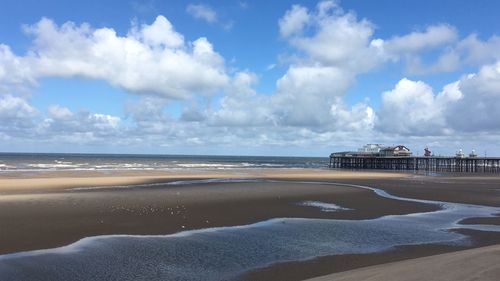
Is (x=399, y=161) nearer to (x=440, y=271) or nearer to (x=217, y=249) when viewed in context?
(x=217, y=249)

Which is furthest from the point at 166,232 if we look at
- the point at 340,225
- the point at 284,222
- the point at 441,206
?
the point at 441,206

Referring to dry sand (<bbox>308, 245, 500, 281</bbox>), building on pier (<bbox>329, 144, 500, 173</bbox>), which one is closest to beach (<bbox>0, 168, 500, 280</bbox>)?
dry sand (<bbox>308, 245, 500, 281</bbox>)

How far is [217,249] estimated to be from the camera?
42.9 feet

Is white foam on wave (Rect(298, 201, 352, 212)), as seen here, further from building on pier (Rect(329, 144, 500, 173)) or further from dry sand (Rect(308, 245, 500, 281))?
building on pier (Rect(329, 144, 500, 173))

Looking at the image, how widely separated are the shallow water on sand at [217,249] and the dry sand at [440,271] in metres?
2.77

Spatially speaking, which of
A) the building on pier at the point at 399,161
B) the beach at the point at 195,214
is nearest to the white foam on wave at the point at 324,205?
the beach at the point at 195,214

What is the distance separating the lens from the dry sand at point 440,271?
820 centimetres

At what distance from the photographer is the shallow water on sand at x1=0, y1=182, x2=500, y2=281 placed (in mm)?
10547

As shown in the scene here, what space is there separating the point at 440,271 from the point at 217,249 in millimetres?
6518

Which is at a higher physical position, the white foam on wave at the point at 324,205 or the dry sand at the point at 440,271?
the dry sand at the point at 440,271

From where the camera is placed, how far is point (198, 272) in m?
10.6

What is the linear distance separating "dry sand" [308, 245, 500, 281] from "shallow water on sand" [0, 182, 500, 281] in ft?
9.07

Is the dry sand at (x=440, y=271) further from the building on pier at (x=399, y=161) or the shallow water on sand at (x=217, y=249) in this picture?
the building on pier at (x=399, y=161)

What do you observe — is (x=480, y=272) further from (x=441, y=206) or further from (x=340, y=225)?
(x=441, y=206)
